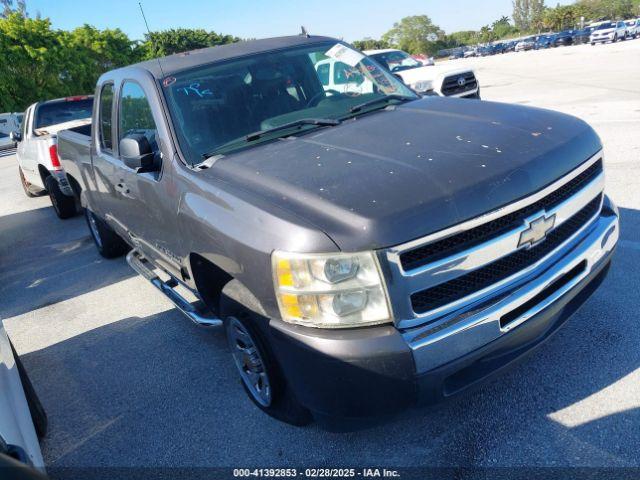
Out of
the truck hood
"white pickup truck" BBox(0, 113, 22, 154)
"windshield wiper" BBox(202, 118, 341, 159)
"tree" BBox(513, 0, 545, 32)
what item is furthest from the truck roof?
"tree" BBox(513, 0, 545, 32)

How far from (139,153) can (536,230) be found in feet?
7.46

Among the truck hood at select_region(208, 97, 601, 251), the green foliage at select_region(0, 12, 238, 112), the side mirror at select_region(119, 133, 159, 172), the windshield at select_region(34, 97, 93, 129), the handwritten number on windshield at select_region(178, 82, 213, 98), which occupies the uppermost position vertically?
the green foliage at select_region(0, 12, 238, 112)

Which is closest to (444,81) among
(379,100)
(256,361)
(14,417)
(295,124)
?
(379,100)

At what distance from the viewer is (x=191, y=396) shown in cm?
331

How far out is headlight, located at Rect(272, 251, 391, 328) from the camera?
211cm

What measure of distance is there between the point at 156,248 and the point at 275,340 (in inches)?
70.8

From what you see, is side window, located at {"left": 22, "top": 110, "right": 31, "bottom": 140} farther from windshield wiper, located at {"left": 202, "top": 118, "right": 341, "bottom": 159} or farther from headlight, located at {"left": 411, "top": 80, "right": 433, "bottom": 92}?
windshield wiper, located at {"left": 202, "top": 118, "right": 341, "bottom": 159}

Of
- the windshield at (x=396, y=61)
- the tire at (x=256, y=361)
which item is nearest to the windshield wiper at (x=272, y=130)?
the tire at (x=256, y=361)

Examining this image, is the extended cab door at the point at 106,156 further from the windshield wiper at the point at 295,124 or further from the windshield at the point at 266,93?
the windshield wiper at the point at 295,124

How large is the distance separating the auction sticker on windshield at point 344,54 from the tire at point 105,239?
123 inches

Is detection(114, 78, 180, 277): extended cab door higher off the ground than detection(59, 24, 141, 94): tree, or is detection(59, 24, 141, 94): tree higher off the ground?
detection(59, 24, 141, 94): tree

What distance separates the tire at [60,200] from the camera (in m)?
8.40

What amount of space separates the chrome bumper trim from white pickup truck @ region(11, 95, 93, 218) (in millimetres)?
6873

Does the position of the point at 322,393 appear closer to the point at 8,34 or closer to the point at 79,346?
the point at 79,346
